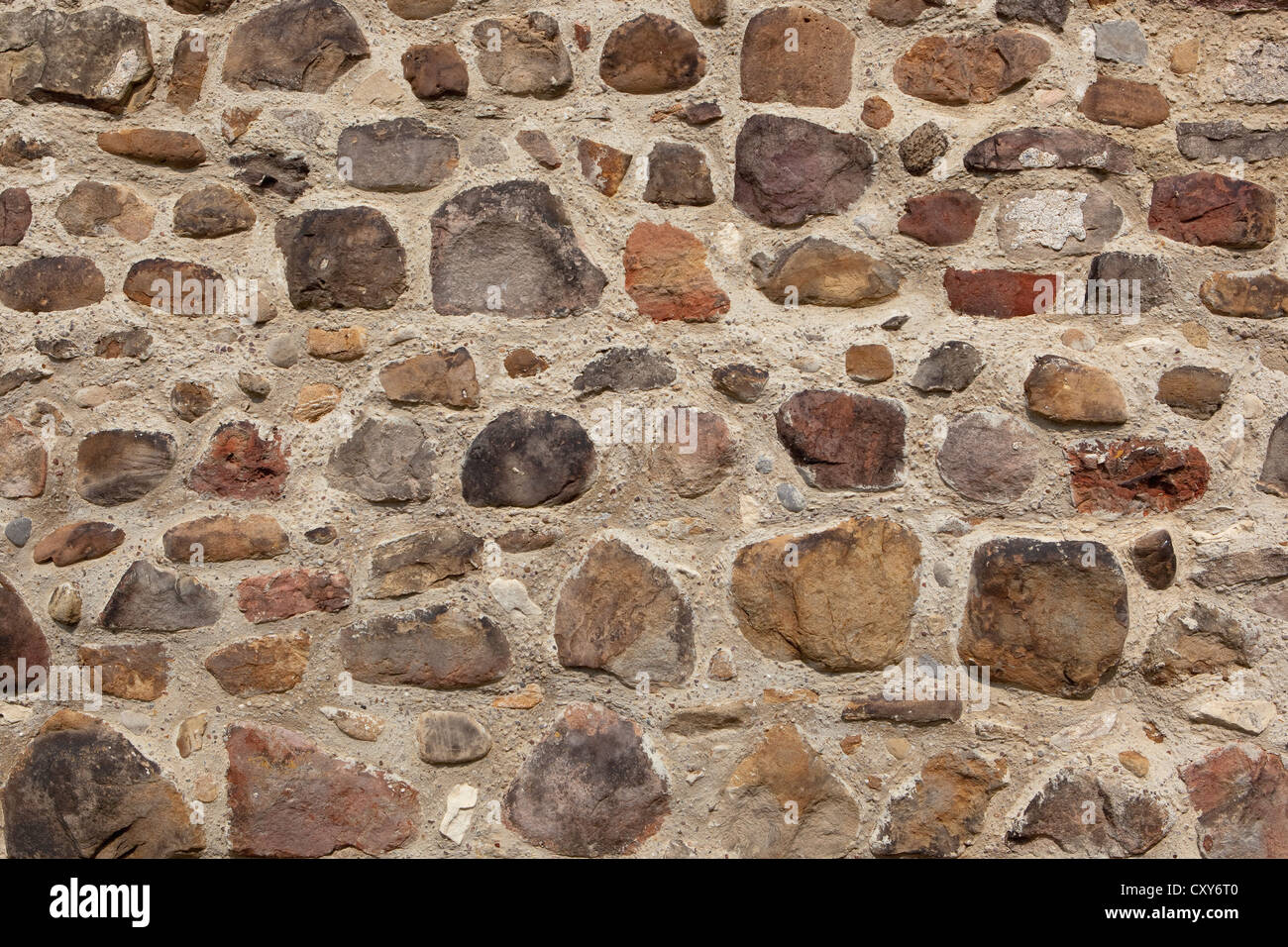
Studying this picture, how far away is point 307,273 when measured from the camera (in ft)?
5.96

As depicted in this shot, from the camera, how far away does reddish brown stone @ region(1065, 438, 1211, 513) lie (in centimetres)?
179

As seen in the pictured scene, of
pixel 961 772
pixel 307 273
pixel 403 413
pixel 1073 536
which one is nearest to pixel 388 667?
pixel 403 413

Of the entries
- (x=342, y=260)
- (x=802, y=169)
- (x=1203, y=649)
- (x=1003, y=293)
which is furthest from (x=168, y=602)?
(x=1203, y=649)

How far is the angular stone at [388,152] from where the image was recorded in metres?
1.83

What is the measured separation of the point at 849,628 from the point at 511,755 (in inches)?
26.2

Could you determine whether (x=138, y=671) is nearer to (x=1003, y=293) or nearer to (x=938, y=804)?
(x=938, y=804)

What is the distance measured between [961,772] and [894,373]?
0.74 metres

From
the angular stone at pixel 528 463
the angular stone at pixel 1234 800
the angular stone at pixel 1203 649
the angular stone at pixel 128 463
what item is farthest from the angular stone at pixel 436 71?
the angular stone at pixel 1234 800

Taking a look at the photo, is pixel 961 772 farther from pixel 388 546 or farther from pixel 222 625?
pixel 222 625

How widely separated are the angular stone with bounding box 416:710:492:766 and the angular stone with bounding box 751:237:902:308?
38.9 inches

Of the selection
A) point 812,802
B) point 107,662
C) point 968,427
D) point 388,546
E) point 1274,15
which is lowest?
point 812,802

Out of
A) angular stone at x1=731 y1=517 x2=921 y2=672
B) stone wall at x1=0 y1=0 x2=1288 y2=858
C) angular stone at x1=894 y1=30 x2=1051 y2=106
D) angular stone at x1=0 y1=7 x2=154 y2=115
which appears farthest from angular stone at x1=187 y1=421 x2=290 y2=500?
angular stone at x1=894 y1=30 x2=1051 y2=106

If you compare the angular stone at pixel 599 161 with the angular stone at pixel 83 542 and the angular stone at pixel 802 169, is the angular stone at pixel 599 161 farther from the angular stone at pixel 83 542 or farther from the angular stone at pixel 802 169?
the angular stone at pixel 83 542

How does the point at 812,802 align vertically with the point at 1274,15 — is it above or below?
below
